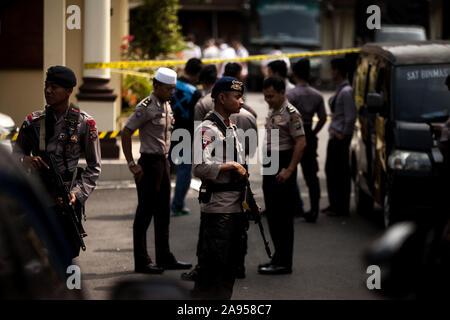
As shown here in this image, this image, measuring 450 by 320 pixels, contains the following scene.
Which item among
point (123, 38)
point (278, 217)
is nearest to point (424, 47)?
point (278, 217)

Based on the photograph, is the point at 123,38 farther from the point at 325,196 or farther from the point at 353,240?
the point at 353,240

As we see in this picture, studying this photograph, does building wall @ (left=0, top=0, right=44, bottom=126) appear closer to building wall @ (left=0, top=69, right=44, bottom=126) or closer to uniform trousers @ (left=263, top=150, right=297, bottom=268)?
building wall @ (left=0, top=69, right=44, bottom=126)

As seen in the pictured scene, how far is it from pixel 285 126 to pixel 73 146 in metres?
2.65

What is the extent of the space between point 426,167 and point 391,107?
94 cm

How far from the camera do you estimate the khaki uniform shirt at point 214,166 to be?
20.8ft

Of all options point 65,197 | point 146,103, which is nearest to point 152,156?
point 146,103

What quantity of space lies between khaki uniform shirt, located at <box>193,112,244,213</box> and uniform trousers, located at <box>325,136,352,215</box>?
494 centimetres

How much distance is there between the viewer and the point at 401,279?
372 cm

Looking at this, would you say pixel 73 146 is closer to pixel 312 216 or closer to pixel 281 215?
pixel 281 215

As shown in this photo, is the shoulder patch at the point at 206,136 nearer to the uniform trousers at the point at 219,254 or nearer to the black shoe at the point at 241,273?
the uniform trousers at the point at 219,254

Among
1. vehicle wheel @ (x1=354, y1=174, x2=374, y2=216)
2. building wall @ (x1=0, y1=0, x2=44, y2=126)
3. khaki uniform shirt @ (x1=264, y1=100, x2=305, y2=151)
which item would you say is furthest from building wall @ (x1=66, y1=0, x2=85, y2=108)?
khaki uniform shirt @ (x1=264, y1=100, x2=305, y2=151)

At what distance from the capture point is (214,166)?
6320mm

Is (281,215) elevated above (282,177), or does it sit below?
below

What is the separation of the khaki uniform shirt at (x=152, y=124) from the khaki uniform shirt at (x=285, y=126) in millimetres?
963
